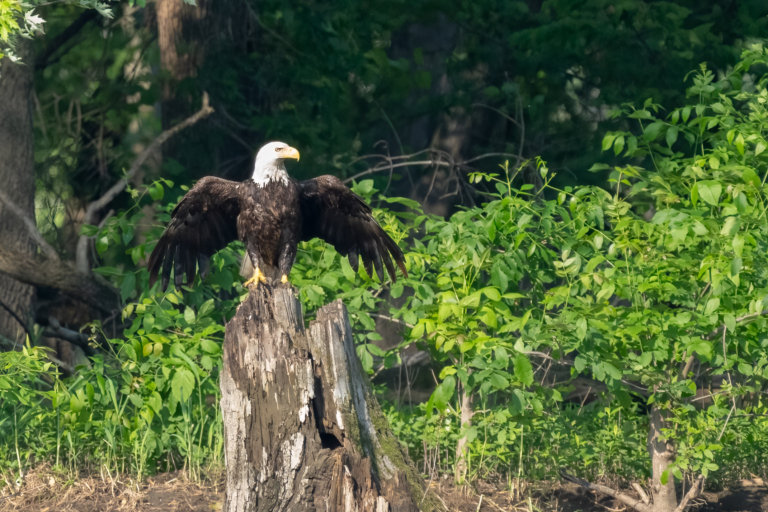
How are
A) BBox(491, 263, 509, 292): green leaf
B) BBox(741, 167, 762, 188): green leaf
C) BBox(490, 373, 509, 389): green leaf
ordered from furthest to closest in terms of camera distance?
BBox(491, 263, 509, 292): green leaf, BBox(741, 167, 762, 188): green leaf, BBox(490, 373, 509, 389): green leaf

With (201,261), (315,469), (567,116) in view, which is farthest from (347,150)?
(315,469)

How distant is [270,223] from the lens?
4.38 metres

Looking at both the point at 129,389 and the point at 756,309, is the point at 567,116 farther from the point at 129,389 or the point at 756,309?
the point at 129,389

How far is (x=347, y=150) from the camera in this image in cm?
756

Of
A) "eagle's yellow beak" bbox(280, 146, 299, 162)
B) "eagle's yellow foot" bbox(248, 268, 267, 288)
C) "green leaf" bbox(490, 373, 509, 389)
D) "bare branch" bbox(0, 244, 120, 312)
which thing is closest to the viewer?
"green leaf" bbox(490, 373, 509, 389)

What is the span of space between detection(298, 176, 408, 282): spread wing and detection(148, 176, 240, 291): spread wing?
1.51ft

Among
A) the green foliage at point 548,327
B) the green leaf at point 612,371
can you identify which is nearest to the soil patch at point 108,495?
the green foliage at point 548,327

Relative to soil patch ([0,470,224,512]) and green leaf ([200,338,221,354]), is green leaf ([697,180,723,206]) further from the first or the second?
soil patch ([0,470,224,512])

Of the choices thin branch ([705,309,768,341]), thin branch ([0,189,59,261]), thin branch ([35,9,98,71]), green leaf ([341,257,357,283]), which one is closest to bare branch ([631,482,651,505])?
thin branch ([705,309,768,341])

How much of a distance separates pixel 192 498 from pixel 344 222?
6.12 feet

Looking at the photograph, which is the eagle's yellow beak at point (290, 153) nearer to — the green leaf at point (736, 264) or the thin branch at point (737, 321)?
the green leaf at point (736, 264)

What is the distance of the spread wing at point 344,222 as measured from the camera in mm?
4441

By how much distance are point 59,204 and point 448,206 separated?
4.58 metres

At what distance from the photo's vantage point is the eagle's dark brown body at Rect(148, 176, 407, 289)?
4.39 metres
